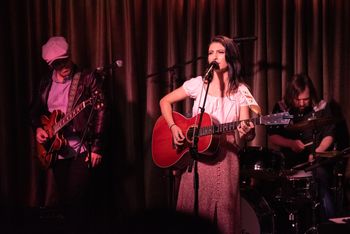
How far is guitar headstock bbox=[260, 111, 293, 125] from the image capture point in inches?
141

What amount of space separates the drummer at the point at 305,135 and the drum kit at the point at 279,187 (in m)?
0.28

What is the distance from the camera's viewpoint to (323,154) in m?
4.58

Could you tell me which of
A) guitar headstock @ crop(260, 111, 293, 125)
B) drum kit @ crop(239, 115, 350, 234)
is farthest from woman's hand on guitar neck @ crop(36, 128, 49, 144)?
guitar headstock @ crop(260, 111, 293, 125)

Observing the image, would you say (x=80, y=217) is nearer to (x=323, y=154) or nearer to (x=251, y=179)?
(x=251, y=179)

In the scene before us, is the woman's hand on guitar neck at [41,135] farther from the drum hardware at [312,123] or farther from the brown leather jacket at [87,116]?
the drum hardware at [312,123]

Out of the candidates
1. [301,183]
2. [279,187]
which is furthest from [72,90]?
[301,183]

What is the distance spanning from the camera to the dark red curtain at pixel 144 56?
5387 millimetres

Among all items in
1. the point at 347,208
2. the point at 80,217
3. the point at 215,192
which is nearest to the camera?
the point at 215,192

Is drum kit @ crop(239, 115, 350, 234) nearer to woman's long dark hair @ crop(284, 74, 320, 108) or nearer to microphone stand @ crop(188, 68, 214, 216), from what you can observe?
woman's long dark hair @ crop(284, 74, 320, 108)

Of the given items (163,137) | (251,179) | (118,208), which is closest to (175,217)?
(163,137)

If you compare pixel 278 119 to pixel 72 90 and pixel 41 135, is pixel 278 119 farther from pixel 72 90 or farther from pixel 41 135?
pixel 41 135

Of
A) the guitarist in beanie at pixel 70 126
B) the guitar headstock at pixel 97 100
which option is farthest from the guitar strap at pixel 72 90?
the guitar headstock at pixel 97 100

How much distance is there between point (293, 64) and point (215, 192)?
218 cm

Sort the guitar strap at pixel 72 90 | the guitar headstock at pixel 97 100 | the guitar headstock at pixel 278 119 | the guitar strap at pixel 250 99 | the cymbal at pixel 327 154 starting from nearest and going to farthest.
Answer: the guitar headstock at pixel 278 119 → the guitar strap at pixel 250 99 → the cymbal at pixel 327 154 → the guitar headstock at pixel 97 100 → the guitar strap at pixel 72 90
